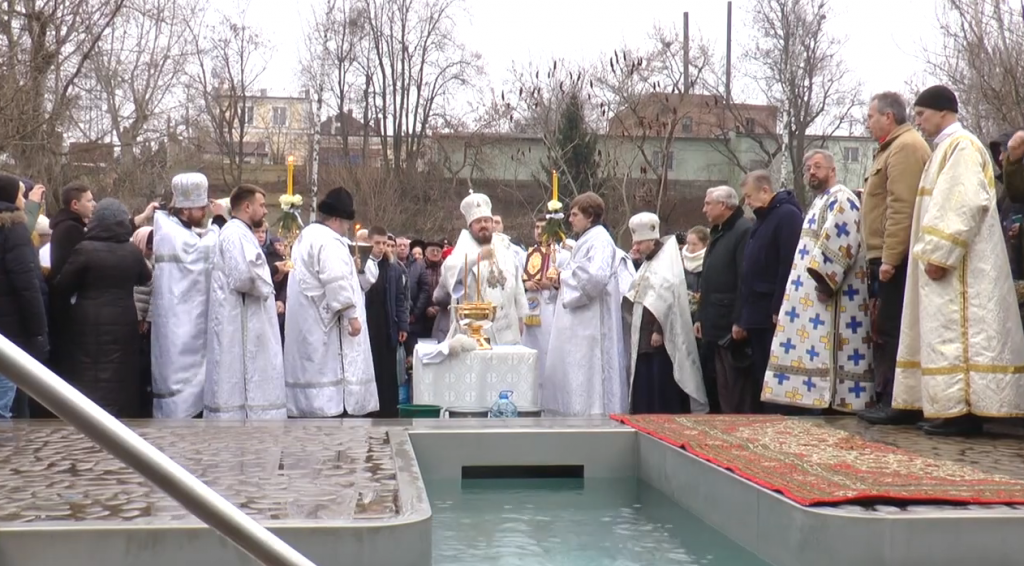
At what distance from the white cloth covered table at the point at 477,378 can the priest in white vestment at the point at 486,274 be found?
130 centimetres

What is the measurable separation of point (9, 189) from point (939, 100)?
570 centimetres

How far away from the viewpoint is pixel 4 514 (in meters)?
4.45

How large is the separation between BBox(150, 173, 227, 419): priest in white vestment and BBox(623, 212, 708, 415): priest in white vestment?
10.8 feet

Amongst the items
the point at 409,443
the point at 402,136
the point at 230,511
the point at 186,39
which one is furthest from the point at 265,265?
the point at 402,136

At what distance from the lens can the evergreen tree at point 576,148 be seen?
28219mm

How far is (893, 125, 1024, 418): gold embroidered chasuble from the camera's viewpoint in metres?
6.89

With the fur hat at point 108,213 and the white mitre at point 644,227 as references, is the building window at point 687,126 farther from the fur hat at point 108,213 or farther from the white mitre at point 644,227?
the fur hat at point 108,213

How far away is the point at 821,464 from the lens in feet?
19.0

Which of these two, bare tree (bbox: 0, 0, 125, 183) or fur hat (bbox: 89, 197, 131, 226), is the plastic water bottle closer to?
fur hat (bbox: 89, 197, 131, 226)

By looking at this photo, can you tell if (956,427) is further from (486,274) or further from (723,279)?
(486,274)

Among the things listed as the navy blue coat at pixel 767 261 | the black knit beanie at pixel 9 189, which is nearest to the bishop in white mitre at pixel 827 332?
the navy blue coat at pixel 767 261

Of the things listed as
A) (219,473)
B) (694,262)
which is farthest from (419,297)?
(219,473)

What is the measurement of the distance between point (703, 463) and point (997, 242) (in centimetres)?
238

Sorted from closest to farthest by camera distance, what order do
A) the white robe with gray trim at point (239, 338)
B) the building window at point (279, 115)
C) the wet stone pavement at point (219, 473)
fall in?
the wet stone pavement at point (219, 473), the white robe with gray trim at point (239, 338), the building window at point (279, 115)
